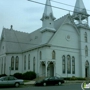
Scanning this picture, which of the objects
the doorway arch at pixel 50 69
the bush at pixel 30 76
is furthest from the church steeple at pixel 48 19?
the bush at pixel 30 76

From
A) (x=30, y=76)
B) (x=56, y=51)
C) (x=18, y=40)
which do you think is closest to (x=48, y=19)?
(x=56, y=51)

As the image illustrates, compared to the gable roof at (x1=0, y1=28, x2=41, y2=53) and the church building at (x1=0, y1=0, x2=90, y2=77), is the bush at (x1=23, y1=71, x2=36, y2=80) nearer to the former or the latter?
the church building at (x1=0, y1=0, x2=90, y2=77)

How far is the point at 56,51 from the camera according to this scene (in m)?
41.8

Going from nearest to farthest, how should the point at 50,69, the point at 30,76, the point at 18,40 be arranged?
the point at 30,76 → the point at 50,69 → the point at 18,40

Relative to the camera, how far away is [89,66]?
46469mm

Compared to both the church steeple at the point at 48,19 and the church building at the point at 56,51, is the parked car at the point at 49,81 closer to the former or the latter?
the church building at the point at 56,51

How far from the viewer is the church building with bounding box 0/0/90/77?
41.6 meters

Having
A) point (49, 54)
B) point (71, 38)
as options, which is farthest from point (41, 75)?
point (71, 38)

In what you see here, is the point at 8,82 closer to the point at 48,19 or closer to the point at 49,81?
the point at 49,81

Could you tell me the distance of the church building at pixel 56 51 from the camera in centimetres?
4156

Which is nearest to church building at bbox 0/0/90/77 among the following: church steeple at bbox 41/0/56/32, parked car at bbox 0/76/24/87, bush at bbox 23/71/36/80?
church steeple at bbox 41/0/56/32

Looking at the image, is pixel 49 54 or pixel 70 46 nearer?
pixel 49 54

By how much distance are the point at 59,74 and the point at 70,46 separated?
273 inches

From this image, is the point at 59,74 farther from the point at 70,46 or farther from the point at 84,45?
the point at 84,45
